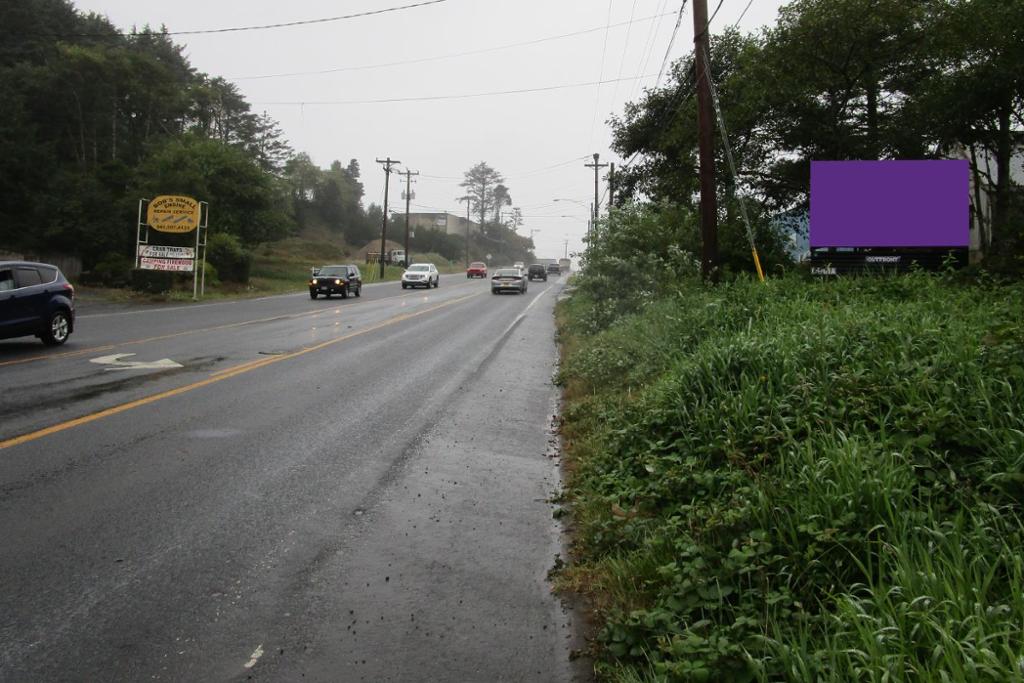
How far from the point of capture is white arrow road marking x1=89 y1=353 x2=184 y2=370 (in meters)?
11.5

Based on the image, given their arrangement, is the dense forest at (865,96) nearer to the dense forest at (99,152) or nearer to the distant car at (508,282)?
the distant car at (508,282)

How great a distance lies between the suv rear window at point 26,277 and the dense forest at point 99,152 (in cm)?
2324

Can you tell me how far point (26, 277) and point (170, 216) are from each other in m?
21.3

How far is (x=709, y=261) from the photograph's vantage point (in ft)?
48.3

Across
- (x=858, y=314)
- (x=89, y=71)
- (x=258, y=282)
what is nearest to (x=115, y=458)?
(x=858, y=314)

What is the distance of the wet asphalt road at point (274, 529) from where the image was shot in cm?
345

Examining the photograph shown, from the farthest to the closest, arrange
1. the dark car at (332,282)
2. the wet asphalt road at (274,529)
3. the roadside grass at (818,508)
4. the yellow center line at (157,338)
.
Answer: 1. the dark car at (332,282)
2. the yellow center line at (157,338)
3. the wet asphalt road at (274,529)
4. the roadside grass at (818,508)

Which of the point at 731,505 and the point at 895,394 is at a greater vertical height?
the point at 895,394

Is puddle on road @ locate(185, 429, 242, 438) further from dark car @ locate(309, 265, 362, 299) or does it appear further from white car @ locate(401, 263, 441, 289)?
white car @ locate(401, 263, 441, 289)

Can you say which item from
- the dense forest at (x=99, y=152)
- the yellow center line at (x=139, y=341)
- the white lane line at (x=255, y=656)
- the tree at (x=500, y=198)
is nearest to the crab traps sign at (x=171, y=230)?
the dense forest at (x=99, y=152)

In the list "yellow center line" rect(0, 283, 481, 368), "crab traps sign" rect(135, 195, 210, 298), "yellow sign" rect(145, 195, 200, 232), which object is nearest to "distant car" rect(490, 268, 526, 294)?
"crab traps sign" rect(135, 195, 210, 298)

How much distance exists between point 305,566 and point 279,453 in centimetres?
262

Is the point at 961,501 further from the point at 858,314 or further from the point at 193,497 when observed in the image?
the point at 193,497

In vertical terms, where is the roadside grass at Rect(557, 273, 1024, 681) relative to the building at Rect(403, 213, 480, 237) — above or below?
below
